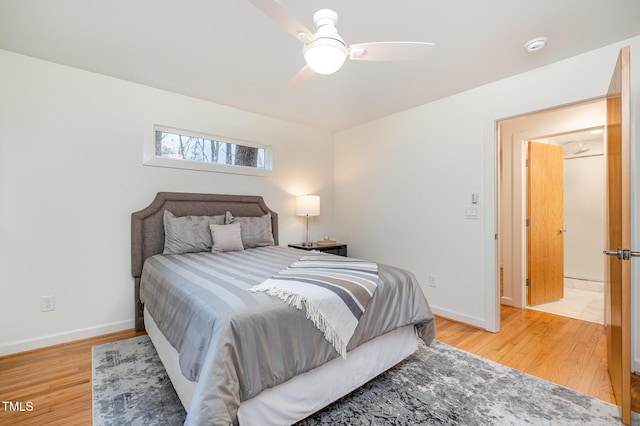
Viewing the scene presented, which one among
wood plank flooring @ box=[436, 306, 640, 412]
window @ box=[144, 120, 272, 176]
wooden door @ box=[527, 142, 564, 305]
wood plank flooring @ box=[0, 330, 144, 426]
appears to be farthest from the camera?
wooden door @ box=[527, 142, 564, 305]

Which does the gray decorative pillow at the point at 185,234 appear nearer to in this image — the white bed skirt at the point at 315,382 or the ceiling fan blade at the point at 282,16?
the white bed skirt at the point at 315,382

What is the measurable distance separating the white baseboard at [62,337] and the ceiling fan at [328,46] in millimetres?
2943

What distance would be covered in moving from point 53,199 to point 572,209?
23.3 ft

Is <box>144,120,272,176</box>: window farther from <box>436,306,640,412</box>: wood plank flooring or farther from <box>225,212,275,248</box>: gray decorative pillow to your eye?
<box>436,306,640,412</box>: wood plank flooring

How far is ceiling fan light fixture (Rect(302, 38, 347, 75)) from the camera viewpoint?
1.44 meters

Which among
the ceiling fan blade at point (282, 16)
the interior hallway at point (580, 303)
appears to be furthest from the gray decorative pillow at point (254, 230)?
the interior hallway at point (580, 303)

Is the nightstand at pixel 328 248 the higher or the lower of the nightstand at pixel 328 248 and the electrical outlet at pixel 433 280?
the higher

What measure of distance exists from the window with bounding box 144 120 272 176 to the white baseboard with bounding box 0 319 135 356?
1627 mm

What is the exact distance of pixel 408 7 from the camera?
177cm

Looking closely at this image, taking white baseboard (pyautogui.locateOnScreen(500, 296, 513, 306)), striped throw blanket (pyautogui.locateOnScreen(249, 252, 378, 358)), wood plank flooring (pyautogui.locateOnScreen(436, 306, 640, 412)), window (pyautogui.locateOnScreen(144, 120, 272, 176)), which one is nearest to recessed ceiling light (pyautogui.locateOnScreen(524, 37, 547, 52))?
striped throw blanket (pyautogui.locateOnScreen(249, 252, 378, 358))

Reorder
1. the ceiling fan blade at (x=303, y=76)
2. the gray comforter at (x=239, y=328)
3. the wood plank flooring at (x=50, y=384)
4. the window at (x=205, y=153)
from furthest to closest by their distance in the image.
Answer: the window at (x=205, y=153), the ceiling fan blade at (x=303, y=76), the wood plank flooring at (x=50, y=384), the gray comforter at (x=239, y=328)

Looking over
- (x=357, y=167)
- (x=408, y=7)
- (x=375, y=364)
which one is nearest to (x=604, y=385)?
(x=375, y=364)

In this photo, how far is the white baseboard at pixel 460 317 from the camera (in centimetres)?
285

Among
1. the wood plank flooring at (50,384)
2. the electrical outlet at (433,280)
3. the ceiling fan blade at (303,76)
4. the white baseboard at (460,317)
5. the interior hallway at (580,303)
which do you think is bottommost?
the interior hallway at (580,303)
